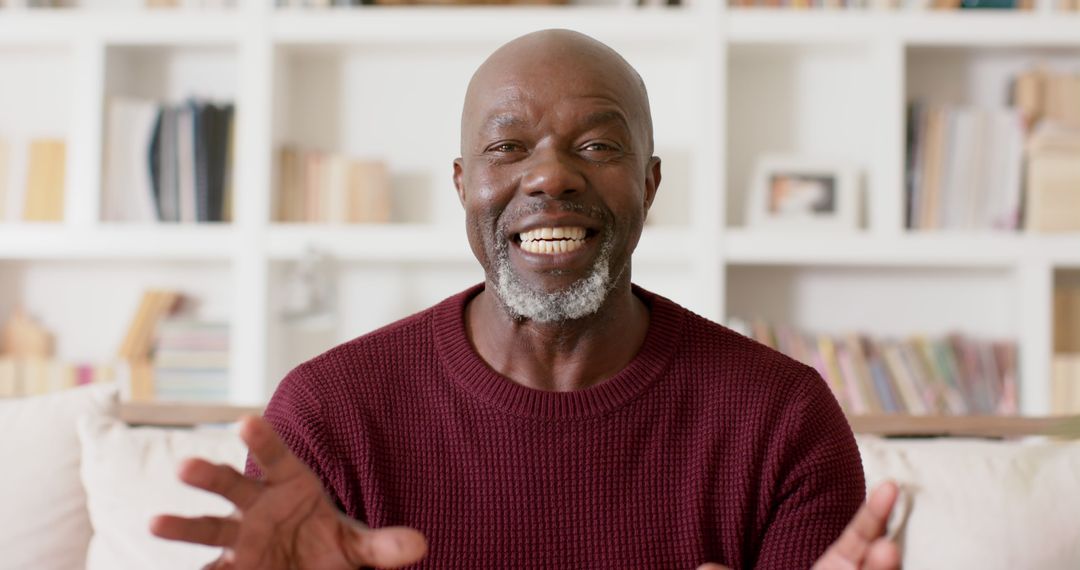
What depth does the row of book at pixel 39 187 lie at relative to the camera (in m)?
2.61

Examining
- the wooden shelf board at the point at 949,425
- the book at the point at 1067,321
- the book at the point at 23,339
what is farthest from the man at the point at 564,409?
the book at the point at 23,339

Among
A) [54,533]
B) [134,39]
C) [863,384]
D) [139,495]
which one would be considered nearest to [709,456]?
[139,495]

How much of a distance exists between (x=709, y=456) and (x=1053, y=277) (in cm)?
187

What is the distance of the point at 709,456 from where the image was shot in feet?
4.04

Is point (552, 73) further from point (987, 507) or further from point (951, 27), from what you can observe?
point (951, 27)

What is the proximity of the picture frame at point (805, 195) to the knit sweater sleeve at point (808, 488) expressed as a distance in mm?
1328

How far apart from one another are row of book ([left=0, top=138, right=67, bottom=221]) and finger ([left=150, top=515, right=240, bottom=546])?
2024mm

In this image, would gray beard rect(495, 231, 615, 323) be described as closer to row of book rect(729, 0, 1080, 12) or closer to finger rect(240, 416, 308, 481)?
finger rect(240, 416, 308, 481)

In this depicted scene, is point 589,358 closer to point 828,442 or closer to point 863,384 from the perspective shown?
point 828,442

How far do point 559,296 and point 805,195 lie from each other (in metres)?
1.46

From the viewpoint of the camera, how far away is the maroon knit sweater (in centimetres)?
121

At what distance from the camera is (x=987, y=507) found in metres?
1.48

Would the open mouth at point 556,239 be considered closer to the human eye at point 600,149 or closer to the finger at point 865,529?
the human eye at point 600,149

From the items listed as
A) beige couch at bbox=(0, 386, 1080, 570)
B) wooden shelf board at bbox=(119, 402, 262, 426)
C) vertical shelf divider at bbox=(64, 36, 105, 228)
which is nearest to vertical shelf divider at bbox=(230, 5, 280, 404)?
vertical shelf divider at bbox=(64, 36, 105, 228)
